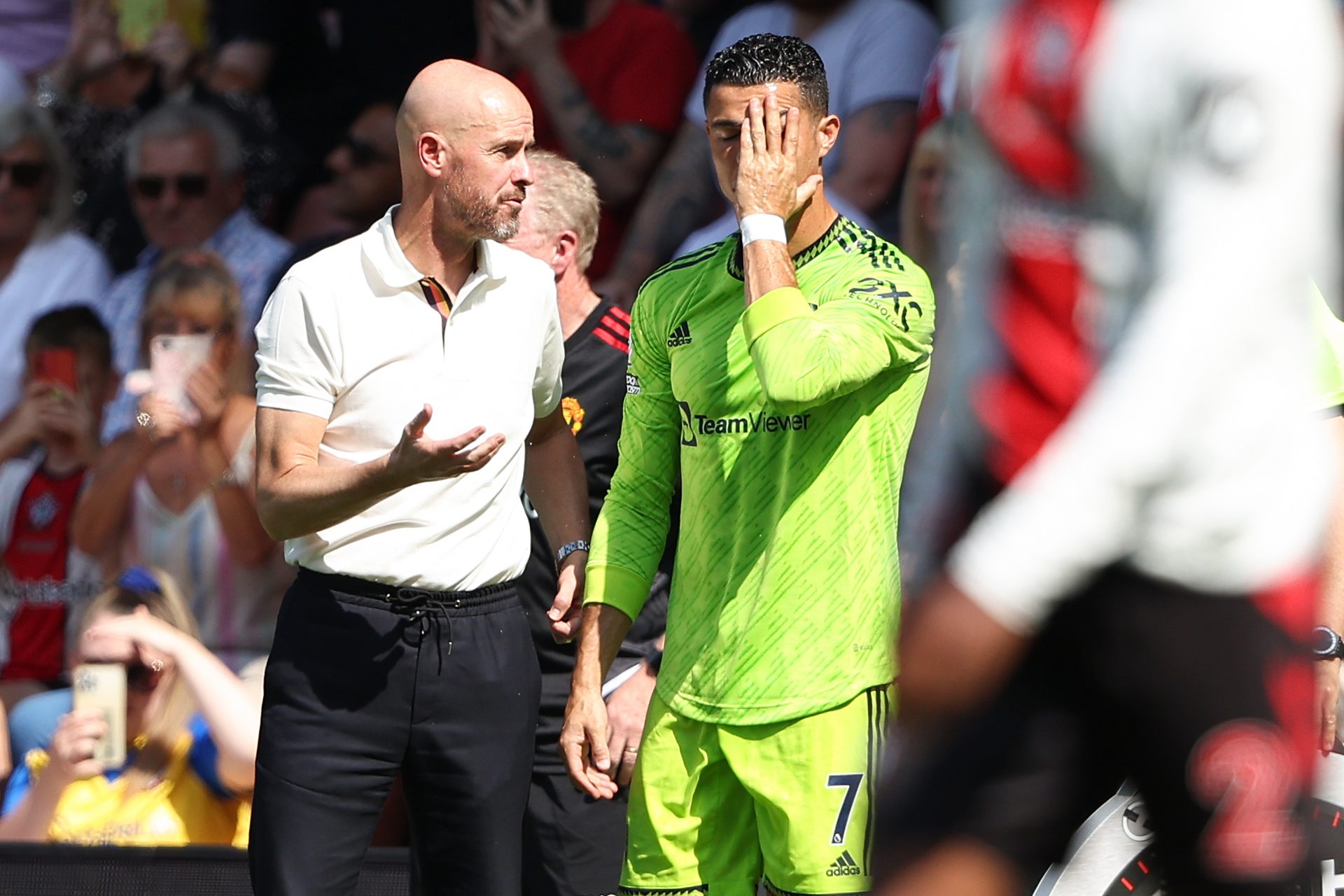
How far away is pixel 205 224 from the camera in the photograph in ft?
19.8

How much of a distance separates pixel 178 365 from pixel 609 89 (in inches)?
64.5

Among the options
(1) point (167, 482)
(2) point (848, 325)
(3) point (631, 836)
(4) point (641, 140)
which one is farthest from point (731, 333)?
(1) point (167, 482)

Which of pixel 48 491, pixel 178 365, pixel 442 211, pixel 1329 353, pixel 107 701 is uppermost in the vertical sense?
pixel 442 211

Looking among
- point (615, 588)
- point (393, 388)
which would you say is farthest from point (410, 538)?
point (615, 588)

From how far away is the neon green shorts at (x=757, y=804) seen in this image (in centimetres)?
303

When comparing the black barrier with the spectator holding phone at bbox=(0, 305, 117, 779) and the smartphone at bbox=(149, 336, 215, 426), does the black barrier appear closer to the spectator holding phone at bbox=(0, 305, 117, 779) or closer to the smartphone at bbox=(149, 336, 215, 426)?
the spectator holding phone at bbox=(0, 305, 117, 779)

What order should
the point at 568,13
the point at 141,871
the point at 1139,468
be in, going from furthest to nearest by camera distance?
the point at 568,13 < the point at 141,871 < the point at 1139,468

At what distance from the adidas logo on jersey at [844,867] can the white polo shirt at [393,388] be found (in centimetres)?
94

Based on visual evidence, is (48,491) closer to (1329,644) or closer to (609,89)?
(609,89)

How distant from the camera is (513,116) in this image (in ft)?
11.7

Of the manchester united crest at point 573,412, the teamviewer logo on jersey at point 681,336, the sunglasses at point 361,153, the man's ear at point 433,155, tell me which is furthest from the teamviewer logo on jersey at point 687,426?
the sunglasses at point 361,153

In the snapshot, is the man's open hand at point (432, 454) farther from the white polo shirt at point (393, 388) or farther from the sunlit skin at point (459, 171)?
the sunlit skin at point (459, 171)

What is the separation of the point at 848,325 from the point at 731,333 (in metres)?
0.30

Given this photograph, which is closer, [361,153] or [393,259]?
[393,259]
